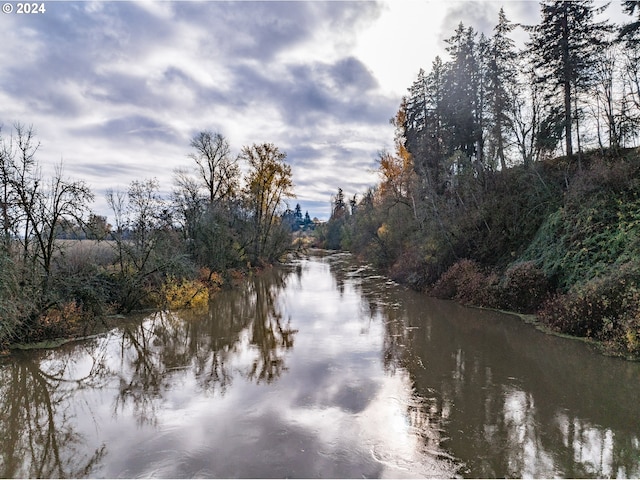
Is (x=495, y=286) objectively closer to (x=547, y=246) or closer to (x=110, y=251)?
(x=547, y=246)

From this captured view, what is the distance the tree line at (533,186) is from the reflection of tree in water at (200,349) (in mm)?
9484

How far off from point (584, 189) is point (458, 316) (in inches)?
296

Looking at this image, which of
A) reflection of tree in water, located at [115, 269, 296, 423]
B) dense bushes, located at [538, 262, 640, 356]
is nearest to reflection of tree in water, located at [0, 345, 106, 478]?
reflection of tree in water, located at [115, 269, 296, 423]

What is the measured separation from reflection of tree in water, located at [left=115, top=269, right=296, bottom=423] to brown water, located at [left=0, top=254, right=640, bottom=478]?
72 millimetres

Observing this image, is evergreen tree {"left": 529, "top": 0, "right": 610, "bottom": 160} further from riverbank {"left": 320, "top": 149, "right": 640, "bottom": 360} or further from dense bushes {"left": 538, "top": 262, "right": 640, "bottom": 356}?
dense bushes {"left": 538, "top": 262, "right": 640, "bottom": 356}

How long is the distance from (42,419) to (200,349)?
15.5 ft

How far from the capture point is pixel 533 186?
62.2 ft

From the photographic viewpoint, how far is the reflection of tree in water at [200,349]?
28.8ft

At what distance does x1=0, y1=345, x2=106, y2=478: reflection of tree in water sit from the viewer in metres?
5.76

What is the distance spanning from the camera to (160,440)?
6391mm

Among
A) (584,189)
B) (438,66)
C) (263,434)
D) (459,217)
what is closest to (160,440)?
(263,434)

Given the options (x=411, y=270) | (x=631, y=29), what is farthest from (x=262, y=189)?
(x=631, y=29)

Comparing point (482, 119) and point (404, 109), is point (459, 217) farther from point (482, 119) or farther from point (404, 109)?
point (404, 109)

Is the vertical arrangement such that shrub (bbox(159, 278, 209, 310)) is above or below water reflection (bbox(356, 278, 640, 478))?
above
